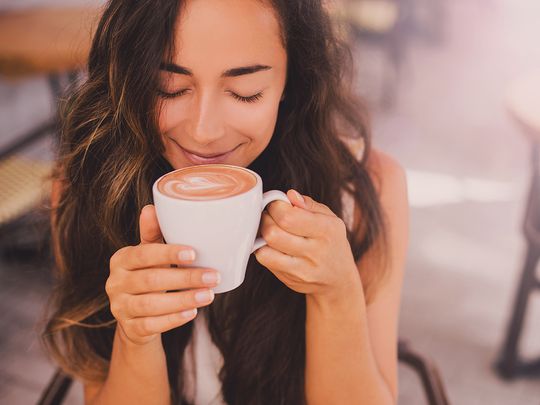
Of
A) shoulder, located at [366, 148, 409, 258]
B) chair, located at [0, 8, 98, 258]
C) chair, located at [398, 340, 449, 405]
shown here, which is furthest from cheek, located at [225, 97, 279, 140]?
chair, located at [0, 8, 98, 258]

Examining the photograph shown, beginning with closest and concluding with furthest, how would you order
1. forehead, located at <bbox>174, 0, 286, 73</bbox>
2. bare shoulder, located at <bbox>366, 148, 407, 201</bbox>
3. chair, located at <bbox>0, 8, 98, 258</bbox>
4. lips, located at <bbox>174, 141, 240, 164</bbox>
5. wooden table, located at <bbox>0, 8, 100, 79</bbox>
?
forehead, located at <bbox>174, 0, 286, 73</bbox>
lips, located at <bbox>174, 141, 240, 164</bbox>
bare shoulder, located at <bbox>366, 148, 407, 201</bbox>
chair, located at <bbox>0, 8, 98, 258</bbox>
wooden table, located at <bbox>0, 8, 100, 79</bbox>

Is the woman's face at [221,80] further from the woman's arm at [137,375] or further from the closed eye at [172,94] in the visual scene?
the woman's arm at [137,375]

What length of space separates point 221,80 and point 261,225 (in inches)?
9.0

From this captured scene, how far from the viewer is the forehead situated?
32.9 inches

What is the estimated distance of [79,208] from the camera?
1.11m

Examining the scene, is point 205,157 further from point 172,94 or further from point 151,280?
point 151,280

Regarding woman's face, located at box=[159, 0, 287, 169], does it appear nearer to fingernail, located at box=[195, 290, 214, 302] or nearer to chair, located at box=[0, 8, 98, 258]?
fingernail, located at box=[195, 290, 214, 302]

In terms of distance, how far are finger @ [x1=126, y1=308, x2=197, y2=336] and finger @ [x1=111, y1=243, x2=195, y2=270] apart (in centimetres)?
7

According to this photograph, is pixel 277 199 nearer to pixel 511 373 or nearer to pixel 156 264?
pixel 156 264

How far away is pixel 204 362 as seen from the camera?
1.18 metres

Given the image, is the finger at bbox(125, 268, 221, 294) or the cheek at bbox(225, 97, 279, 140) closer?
the finger at bbox(125, 268, 221, 294)

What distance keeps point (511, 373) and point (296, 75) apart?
1.51 meters

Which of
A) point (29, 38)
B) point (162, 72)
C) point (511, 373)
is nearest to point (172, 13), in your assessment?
point (162, 72)

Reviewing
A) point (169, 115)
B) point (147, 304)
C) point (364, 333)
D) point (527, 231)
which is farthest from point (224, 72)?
point (527, 231)
